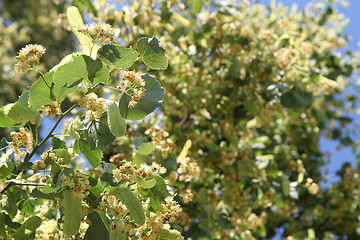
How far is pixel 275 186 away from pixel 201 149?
421 mm

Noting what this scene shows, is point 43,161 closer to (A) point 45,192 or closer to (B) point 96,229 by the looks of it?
(A) point 45,192

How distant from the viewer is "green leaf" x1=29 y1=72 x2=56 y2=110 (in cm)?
93

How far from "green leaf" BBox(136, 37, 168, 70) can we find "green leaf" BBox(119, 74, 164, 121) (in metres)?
0.05

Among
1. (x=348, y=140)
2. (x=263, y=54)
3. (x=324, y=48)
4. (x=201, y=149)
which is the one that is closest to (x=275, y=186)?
(x=201, y=149)

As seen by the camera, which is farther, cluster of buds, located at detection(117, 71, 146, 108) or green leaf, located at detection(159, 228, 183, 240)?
green leaf, located at detection(159, 228, 183, 240)

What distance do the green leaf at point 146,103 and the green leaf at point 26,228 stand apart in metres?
0.37

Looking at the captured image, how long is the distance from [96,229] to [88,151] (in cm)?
19

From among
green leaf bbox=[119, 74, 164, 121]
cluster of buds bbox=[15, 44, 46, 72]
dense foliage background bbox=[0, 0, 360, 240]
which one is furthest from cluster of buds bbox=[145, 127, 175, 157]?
cluster of buds bbox=[15, 44, 46, 72]

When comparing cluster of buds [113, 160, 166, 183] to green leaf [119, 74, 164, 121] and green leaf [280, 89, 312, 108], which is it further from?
green leaf [280, 89, 312, 108]

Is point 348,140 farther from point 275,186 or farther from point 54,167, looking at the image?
point 54,167

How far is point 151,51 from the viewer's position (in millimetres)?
1010

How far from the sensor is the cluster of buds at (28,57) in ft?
3.13

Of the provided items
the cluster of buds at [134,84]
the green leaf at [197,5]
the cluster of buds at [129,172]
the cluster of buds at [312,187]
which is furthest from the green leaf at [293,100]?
the cluster of buds at [134,84]

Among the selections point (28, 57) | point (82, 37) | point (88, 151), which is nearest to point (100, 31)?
point (82, 37)
